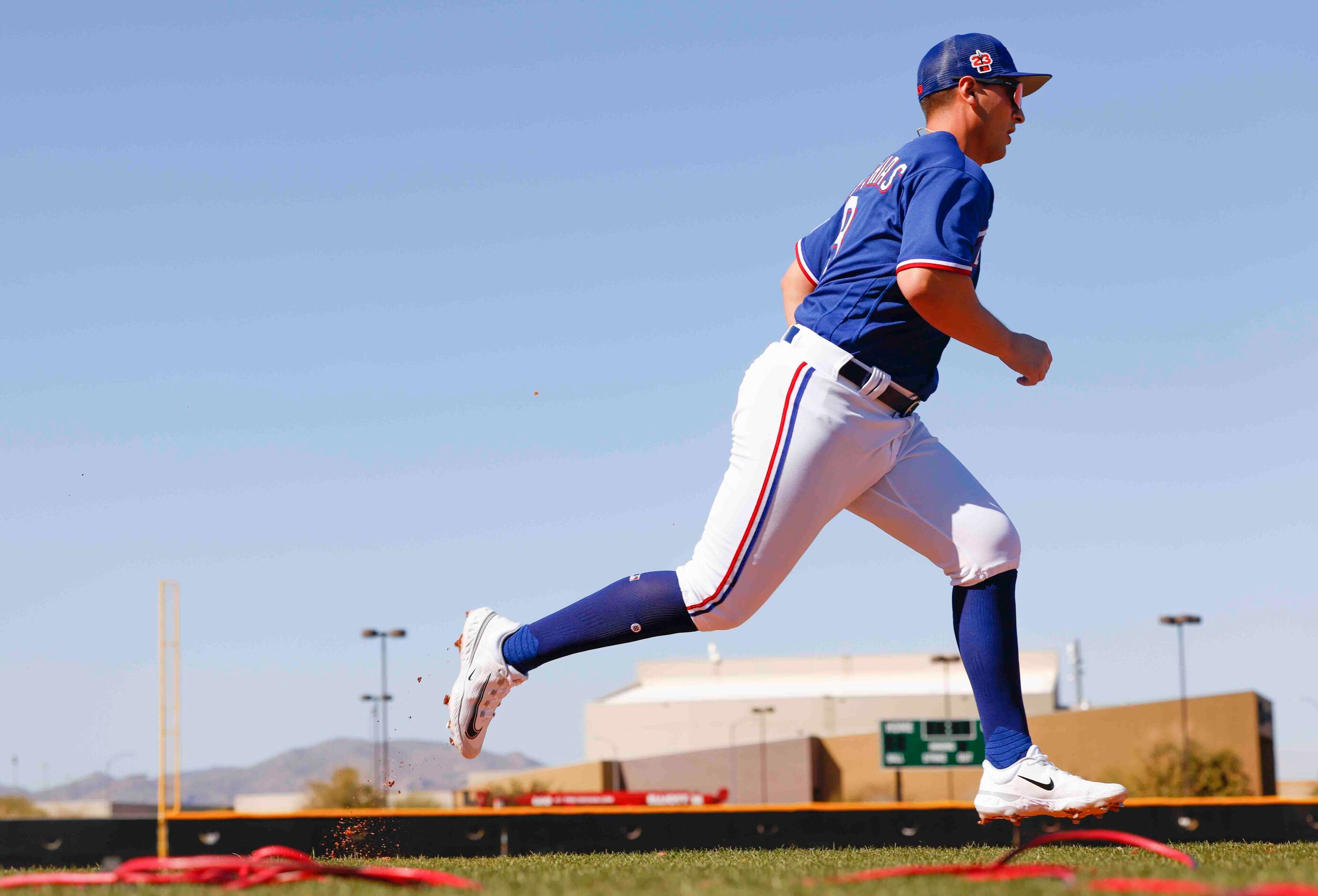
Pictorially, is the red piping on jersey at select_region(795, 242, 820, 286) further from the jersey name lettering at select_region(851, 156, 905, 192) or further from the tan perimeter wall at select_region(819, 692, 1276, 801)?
the tan perimeter wall at select_region(819, 692, 1276, 801)

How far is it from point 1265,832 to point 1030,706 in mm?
87709

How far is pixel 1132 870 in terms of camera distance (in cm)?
328

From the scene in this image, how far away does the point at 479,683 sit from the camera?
434 cm

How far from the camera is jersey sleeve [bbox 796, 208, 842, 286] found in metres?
4.56


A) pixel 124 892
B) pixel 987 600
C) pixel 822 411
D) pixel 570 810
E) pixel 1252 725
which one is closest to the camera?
pixel 124 892

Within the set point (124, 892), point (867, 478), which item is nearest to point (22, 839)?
point (124, 892)

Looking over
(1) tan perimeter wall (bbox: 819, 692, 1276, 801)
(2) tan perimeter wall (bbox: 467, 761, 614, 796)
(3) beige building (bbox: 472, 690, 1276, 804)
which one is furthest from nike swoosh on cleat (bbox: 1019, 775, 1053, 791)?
(2) tan perimeter wall (bbox: 467, 761, 614, 796)

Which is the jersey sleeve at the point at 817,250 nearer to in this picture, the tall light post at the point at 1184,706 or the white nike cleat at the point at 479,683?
the white nike cleat at the point at 479,683

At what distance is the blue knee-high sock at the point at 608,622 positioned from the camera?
405cm

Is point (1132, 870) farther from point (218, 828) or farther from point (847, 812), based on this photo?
point (218, 828)

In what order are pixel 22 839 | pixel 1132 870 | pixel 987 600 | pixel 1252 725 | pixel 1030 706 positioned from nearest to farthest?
pixel 1132 870 < pixel 987 600 < pixel 22 839 < pixel 1252 725 < pixel 1030 706

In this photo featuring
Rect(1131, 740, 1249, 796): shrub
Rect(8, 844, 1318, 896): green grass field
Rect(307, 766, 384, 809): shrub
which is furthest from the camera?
Rect(307, 766, 384, 809): shrub

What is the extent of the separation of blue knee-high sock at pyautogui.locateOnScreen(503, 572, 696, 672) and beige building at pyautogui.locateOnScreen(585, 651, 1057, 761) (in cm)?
7974

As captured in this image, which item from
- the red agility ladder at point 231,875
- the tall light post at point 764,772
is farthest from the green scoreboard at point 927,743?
the red agility ladder at point 231,875
